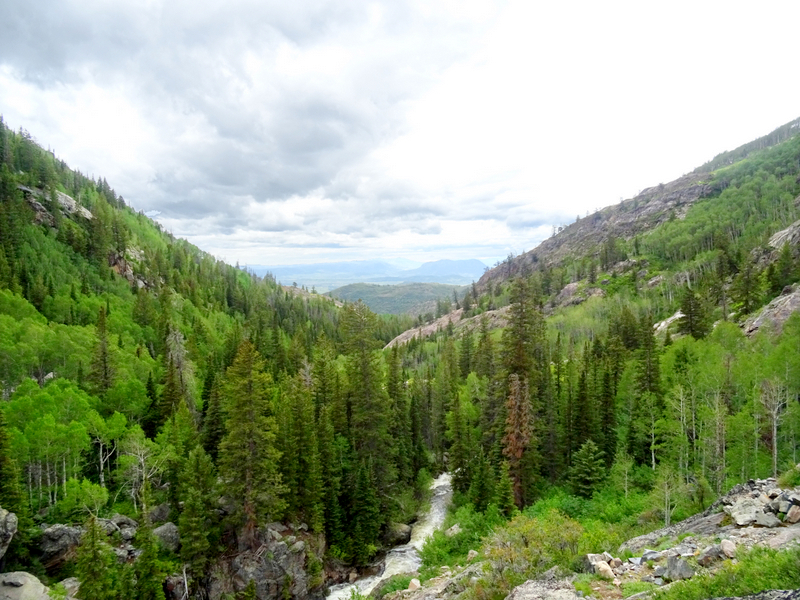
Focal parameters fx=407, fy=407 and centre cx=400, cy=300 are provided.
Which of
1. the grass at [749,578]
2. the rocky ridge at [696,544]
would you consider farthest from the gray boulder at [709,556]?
the grass at [749,578]

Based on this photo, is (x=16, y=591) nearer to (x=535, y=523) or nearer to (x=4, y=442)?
(x=4, y=442)

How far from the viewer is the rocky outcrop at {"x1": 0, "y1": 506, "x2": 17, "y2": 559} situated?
28889 mm

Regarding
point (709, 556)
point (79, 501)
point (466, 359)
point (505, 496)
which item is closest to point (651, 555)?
point (709, 556)

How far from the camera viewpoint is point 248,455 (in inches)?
1390

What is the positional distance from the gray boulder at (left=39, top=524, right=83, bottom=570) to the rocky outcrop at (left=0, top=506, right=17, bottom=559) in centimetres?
329

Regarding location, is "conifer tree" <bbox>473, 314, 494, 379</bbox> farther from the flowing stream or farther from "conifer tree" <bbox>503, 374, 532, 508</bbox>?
"conifer tree" <bbox>503, 374, 532, 508</bbox>

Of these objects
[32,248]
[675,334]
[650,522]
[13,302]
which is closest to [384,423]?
[650,522]

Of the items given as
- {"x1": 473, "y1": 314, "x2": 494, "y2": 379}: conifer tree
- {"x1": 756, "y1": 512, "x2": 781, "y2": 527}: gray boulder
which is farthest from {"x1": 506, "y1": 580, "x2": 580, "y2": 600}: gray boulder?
{"x1": 473, "y1": 314, "x2": 494, "y2": 379}: conifer tree

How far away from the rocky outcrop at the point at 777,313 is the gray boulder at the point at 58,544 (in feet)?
264

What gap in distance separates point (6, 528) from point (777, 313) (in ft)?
290

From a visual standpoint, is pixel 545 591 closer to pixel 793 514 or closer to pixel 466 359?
pixel 793 514

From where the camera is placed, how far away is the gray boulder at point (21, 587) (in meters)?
27.5

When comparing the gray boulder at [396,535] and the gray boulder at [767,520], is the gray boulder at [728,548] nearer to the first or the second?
the gray boulder at [767,520]

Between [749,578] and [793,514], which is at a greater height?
[749,578]
